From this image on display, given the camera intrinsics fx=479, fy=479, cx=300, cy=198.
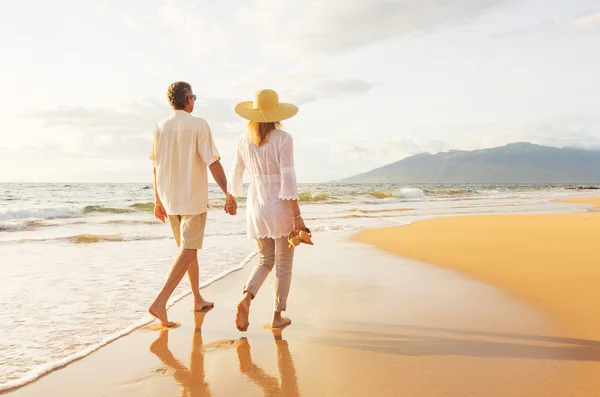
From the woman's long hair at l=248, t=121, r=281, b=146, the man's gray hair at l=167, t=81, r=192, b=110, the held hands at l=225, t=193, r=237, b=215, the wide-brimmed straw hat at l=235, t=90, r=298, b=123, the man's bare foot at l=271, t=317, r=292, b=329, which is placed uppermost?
the man's gray hair at l=167, t=81, r=192, b=110

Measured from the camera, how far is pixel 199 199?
421 cm

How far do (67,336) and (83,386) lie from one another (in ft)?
3.84

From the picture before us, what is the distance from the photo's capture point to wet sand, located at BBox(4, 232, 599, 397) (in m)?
2.78

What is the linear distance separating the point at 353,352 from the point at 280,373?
2.02 ft

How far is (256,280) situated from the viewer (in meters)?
3.94

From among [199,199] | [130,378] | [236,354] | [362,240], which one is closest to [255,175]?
[199,199]

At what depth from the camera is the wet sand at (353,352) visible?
9.11 feet

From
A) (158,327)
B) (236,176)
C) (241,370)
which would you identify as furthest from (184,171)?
(241,370)

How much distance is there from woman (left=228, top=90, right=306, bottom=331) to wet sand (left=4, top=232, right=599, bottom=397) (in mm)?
371

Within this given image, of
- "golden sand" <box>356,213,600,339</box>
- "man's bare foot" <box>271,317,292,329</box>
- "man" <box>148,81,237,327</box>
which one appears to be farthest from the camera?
"golden sand" <box>356,213,600,339</box>

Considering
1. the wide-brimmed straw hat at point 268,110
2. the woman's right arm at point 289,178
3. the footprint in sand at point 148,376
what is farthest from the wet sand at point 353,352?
the wide-brimmed straw hat at point 268,110

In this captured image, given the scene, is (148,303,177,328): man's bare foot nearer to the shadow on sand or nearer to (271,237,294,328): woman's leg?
the shadow on sand

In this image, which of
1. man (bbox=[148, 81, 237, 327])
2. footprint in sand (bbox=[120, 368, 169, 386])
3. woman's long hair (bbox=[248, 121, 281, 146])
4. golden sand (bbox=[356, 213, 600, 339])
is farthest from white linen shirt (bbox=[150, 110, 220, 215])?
golden sand (bbox=[356, 213, 600, 339])

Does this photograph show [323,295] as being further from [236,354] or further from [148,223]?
[148,223]
